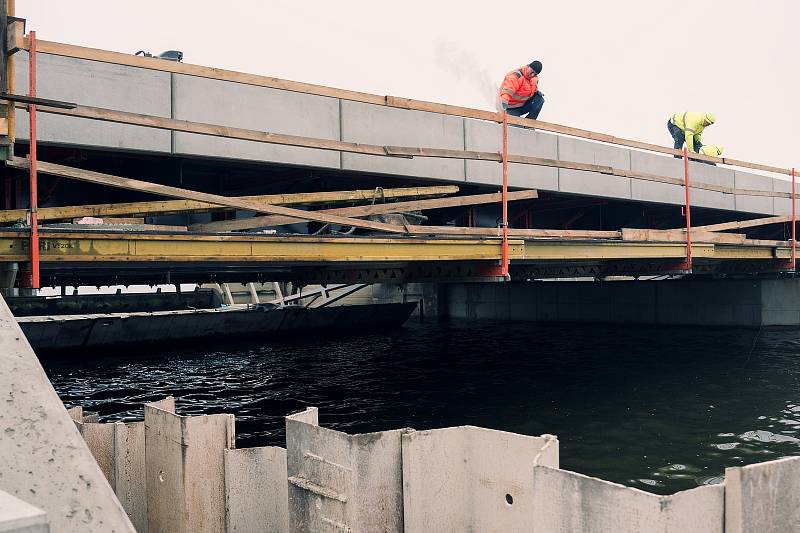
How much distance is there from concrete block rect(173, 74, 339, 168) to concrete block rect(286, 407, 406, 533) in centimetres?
529

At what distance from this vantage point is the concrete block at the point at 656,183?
57.3 ft

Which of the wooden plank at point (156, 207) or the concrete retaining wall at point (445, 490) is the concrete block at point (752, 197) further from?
the concrete retaining wall at point (445, 490)

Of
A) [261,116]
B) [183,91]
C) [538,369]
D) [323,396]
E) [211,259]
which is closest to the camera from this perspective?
[211,259]

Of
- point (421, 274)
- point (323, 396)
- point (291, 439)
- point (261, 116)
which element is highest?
point (261, 116)

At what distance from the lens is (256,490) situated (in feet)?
23.4

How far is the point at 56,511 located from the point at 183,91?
290 inches

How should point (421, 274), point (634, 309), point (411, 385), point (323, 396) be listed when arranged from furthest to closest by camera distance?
point (634, 309) → point (411, 385) → point (323, 396) → point (421, 274)

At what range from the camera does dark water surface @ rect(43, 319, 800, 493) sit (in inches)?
480

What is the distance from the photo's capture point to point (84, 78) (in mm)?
8992

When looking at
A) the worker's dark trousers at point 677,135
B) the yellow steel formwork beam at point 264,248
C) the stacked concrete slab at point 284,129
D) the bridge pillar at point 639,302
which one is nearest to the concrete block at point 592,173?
the stacked concrete slab at point 284,129

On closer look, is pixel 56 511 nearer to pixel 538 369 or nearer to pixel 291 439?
pixel 291 439

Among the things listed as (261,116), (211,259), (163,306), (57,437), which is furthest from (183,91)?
(163,306)

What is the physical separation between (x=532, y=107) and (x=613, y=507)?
16730mm

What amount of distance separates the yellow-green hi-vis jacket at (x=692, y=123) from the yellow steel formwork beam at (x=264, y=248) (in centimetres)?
1314
